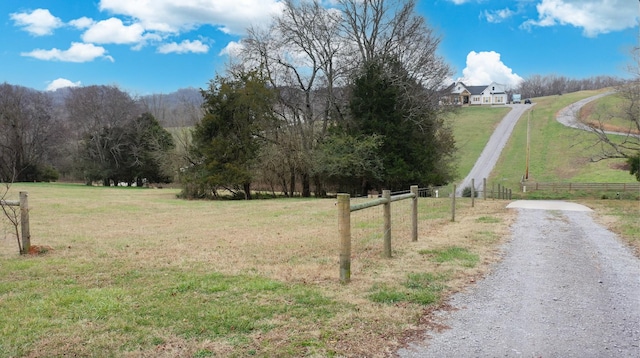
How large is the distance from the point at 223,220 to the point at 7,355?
32.7ft

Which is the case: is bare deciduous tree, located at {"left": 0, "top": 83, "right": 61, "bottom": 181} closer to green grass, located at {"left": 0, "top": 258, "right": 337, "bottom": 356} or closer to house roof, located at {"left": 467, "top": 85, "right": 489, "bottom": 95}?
green grass, located at {"left": 0, "top": 258, "right": 337, "bottom": 356}

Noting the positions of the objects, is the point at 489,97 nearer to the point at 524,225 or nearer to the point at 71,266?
the point at 524,225

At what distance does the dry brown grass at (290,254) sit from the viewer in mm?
3535

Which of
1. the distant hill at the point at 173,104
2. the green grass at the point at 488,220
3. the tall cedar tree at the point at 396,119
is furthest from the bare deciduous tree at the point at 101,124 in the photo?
the green grass at the point at 488,220

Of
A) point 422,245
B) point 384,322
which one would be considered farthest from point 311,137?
point 384,322

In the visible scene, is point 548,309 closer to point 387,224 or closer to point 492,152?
point 387,224

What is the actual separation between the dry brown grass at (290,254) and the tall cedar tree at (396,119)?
12315mm

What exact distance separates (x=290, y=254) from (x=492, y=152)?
4944 centimetres

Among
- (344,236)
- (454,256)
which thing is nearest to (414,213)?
(454,256)

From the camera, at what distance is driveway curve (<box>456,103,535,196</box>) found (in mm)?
40000

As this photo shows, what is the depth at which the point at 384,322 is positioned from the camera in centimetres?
382

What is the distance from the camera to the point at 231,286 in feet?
16.3

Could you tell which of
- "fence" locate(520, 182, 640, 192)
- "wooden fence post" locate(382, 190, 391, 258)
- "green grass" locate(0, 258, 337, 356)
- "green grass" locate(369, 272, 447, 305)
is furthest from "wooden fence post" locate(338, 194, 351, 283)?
"fence" locate(520, 182, 640, 192)

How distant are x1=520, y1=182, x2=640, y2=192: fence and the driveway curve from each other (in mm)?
4365
